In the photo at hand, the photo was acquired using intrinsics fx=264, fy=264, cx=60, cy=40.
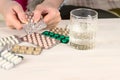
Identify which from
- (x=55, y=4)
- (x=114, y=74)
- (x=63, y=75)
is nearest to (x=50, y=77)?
(x=63, y=75)

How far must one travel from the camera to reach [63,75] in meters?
0.58

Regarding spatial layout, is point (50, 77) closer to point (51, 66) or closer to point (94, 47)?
point (51, 66)

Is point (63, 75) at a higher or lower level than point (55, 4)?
lower

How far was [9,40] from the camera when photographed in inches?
28.1

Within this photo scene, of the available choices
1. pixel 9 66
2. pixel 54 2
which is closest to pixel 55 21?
pixel 54 2

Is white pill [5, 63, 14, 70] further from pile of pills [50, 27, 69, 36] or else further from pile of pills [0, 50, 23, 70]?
pile of pills [50, 27, 69, 36]

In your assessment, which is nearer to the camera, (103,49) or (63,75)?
(63,75)

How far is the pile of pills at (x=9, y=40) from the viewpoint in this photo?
2.28 ft

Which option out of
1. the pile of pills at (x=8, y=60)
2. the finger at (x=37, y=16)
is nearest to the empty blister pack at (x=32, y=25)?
Result: the finger at (x=37, y=16)

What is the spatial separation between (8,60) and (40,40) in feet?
0.44

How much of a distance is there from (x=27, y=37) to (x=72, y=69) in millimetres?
196

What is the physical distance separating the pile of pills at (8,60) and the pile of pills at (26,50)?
0.03m

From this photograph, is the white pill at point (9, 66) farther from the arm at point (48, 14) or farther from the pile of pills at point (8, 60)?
the arm at point (48, 14)

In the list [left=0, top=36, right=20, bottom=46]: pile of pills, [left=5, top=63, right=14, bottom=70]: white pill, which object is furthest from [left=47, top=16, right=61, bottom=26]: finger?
[left=5, top=63, right=14, bottom=70]: white pill
